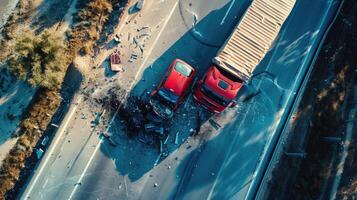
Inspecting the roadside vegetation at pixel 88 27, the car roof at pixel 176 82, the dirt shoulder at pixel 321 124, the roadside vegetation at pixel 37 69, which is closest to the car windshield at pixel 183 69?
the car roof at pixel 176 82

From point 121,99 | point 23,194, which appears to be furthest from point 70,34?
point 23,194

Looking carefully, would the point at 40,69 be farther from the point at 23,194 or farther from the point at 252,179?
the point at 252,179

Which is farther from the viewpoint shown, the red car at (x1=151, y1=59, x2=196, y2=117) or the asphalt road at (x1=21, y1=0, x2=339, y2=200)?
the red car at (x1=151, y1=59, x2=196, y2=117)

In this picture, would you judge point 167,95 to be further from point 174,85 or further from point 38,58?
point 38,58

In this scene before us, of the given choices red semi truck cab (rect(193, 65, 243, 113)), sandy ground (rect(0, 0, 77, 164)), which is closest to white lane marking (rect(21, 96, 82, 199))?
sandy ground (rect(0, 0, 77, 164))

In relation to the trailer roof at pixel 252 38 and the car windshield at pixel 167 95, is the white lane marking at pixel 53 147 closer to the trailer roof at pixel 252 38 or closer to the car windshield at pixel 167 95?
the car windshield at pixel 167 95

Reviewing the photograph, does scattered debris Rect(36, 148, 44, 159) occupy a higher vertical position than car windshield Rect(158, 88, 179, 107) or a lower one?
lower

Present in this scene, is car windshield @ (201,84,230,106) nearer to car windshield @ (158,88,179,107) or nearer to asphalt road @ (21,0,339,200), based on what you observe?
car windshield @ (158,88,179,107)

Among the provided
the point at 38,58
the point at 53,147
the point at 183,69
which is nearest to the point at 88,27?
the point at 38,58
